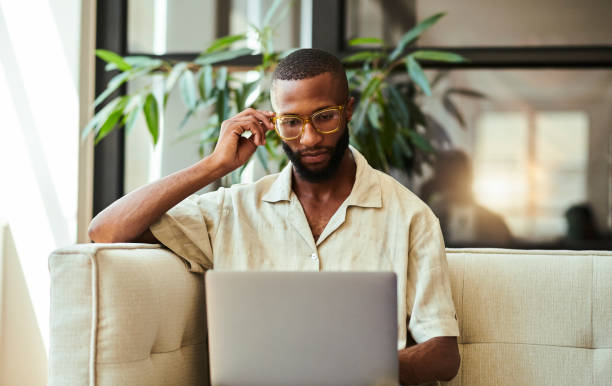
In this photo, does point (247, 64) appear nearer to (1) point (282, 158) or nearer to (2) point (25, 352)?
(1) point (282, 158)

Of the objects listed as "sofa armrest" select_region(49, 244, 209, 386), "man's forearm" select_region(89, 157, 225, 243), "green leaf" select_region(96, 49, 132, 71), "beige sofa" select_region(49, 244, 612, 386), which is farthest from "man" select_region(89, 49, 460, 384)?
"green leaf" select_region(96, 49, 132, 71)

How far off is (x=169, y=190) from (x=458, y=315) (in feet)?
2.43

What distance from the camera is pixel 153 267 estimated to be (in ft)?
4.38

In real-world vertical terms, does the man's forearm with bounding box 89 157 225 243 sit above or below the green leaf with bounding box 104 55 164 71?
below

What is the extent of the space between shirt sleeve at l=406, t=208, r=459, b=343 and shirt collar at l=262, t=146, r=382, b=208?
120mm

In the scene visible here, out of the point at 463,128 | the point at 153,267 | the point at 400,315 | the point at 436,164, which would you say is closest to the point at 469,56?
the point at 463,128

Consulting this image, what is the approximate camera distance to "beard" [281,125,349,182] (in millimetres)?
1611

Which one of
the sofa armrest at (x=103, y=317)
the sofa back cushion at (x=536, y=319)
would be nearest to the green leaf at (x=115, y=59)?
the sofa armrest at (x=103, y=317)

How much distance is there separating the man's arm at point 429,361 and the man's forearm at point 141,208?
0.62m

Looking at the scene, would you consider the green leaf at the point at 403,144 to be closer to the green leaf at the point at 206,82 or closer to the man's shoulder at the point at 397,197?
the green leaf at the point at 206,82

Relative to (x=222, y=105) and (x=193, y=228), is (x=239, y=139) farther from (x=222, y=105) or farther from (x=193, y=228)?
(x=222, y=105)

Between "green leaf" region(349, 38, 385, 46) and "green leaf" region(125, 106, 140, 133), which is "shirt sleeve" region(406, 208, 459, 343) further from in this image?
"green leaf" region(125, 106, 140, 133)

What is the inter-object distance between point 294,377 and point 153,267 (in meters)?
0.41

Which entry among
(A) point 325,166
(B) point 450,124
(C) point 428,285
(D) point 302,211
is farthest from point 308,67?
(B) point 450,124
